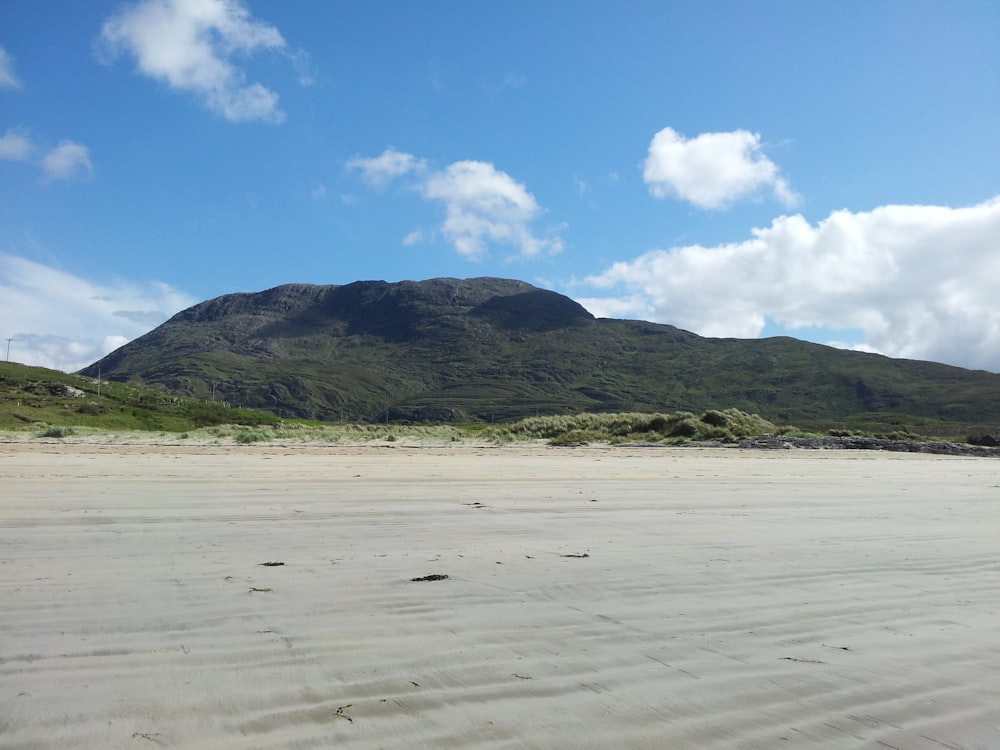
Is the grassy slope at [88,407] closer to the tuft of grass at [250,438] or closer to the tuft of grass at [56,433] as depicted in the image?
the tuft of grass at [56,433]

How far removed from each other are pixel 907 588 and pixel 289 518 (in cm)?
493

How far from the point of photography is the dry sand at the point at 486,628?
2.23m

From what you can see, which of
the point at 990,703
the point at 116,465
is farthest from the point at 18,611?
the point at 116,465

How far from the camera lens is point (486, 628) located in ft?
10.5

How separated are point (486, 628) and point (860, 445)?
88.4ft

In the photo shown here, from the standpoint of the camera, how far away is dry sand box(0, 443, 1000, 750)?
2234 millimetres

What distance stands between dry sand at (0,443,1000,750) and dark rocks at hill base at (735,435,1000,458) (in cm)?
1820

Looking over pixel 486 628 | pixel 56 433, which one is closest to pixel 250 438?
pixel 56 433

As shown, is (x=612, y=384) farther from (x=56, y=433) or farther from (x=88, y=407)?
(x=56, y=433)

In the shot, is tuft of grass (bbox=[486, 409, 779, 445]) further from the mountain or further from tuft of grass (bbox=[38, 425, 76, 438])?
the mountain

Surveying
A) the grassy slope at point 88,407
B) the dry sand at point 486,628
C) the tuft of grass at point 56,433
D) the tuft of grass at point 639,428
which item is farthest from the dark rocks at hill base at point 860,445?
the grassy slope at point 88,407

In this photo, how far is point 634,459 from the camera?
17203 mm

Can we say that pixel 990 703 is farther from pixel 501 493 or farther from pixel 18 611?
pixel 501 493

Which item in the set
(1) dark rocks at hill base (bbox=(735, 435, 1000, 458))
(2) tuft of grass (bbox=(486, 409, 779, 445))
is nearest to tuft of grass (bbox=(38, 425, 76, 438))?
(2) tuft of grass (bbox=(486, 409, 779, 445))
